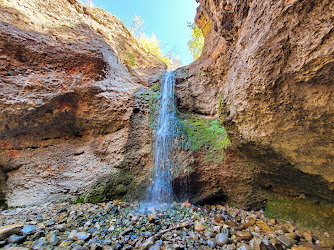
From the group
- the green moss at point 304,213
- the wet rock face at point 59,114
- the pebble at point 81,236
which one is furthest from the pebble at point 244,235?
the wet rock face at point 59,114

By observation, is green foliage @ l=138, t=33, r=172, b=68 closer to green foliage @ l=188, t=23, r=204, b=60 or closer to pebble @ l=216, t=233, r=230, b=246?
green foliage @ l=188, t=23, r=204, b=60

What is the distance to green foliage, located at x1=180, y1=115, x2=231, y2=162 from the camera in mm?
3474

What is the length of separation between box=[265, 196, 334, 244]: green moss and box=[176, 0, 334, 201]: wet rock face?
0.20m

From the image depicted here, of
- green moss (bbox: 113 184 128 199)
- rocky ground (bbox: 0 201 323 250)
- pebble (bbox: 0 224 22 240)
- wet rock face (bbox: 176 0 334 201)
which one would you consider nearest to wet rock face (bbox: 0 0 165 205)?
green moss (bbox: 113 184 128 199)

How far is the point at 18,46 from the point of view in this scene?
3.42m

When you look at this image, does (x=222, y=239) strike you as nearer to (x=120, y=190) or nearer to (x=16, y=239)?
(x=120, y=190)

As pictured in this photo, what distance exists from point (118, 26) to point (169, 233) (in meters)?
8.13

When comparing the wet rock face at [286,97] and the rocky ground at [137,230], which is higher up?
the wet rock face at [286,97]

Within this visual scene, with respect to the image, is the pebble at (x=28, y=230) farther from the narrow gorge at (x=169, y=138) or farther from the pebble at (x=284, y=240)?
the pebble at (x=284, y=240)

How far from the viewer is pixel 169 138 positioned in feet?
13.0

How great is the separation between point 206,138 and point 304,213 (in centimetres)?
228

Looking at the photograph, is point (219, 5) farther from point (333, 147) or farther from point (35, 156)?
point (35, 156)

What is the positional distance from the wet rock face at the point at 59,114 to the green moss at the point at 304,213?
2.97 metres

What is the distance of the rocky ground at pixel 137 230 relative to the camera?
1693 millimetres
